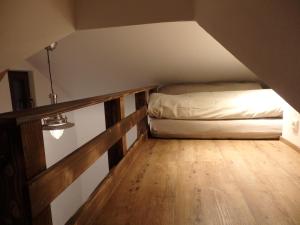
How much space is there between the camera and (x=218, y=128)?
2701 mm

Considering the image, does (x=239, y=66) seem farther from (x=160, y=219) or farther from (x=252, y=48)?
(x=160, y=219)

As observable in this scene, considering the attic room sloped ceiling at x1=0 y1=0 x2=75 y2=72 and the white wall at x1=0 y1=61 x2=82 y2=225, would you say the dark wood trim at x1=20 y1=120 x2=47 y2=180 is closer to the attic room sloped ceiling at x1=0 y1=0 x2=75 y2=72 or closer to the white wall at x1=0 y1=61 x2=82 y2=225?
the attic room sloped ceiling at x1=0 y1=0 x2=75 y2=72

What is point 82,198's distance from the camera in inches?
175

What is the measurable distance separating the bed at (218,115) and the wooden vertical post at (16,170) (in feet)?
7.09

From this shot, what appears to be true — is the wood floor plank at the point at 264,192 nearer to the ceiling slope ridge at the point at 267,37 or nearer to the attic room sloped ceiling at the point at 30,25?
the ceiling slope ridge at the point at 267,37

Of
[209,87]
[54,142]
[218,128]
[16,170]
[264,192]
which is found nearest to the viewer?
[16,170]

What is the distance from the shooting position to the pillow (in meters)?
3.19

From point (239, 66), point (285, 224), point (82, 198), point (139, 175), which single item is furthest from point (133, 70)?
point (82, 198)

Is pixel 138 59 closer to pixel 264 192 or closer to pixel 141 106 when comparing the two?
pixel 141 106

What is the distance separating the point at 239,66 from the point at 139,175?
213 cm

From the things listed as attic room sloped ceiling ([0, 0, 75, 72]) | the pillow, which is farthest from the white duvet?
attic room sloped ceiling ([0, 0, 75, 72])

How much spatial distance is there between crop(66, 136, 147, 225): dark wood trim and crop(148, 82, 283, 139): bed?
817 millimetres

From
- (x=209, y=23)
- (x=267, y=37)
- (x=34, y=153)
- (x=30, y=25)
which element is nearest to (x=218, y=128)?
(x=209, y=23)

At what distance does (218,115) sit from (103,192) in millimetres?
1797
